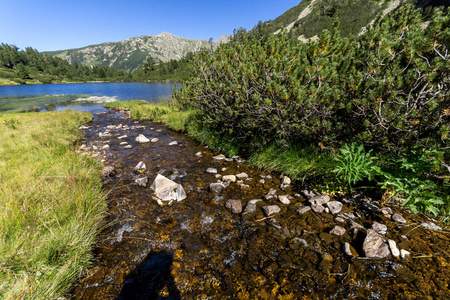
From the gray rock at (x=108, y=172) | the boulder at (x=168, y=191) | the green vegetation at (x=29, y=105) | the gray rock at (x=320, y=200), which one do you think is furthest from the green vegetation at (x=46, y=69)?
the gray rock at (x=320, y=200)

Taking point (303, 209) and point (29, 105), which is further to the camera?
point (29, 105)

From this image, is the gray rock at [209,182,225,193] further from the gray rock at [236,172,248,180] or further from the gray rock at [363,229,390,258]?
the gray rock at [363,229,390,258]

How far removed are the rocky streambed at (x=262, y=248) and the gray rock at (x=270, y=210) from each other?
3 cm

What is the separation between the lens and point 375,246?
141 inches

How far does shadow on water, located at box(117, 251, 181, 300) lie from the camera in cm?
319

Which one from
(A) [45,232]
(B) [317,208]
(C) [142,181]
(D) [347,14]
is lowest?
(C) [142,181]

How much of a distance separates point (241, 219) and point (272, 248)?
45.1 inches

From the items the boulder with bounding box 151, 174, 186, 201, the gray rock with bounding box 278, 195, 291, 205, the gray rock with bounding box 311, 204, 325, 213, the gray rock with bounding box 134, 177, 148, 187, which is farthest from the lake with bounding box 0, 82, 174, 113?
the gray rock with bounding box 311, 204, 325, 213

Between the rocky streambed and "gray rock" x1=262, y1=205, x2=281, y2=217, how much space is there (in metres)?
0.03

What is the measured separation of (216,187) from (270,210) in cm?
208

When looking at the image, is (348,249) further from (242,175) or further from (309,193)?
(242,175)

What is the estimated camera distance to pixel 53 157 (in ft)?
24.0

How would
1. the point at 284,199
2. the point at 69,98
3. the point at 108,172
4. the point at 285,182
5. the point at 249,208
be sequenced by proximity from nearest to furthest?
the point at 249,208 < the point at 284,199 < the point at 285,182 < the point at 108,172 < the point at 69,98

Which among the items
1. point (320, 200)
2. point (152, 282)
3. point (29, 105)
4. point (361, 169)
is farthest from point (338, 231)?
point (29, 105)
